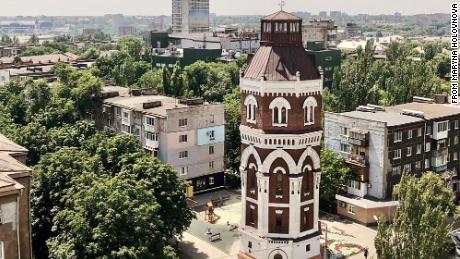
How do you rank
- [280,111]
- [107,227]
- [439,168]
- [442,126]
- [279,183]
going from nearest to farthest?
[280,111]
[279,183]
[107,227]
[442,126]
[439,168]

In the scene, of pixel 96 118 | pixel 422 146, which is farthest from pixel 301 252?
pixel 96 118

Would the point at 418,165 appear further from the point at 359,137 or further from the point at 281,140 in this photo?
the point at 281,140

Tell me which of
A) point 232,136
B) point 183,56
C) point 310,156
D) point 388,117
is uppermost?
point 183,56

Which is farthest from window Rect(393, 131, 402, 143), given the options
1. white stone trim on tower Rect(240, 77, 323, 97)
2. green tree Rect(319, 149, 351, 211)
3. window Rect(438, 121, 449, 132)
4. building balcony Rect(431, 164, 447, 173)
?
white stone trim on tower Rect(240, 77, 323, 97)

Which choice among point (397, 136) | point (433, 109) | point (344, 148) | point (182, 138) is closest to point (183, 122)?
point (182, 138)

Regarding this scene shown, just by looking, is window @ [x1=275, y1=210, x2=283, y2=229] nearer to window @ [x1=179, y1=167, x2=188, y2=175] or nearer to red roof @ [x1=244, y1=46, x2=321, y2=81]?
red roof @ [x1=244, y1=46, x2=321, y2=81]

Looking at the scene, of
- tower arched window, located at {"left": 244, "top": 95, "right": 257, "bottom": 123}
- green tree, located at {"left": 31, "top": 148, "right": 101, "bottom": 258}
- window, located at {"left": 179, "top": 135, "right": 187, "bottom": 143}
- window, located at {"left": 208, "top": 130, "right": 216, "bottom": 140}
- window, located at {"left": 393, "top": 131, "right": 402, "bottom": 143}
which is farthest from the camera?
window, located at {"left": 208, "top": 130, "right": 216, "bottom": 140}

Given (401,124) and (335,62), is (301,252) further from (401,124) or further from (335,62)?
(335,62)
